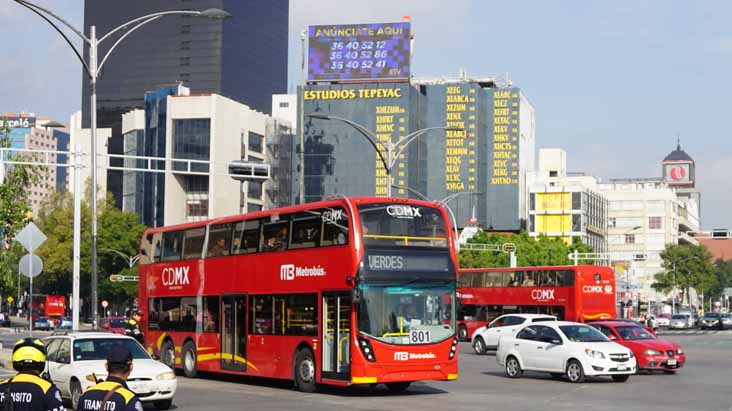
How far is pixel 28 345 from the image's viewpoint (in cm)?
794

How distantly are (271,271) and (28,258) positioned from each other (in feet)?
24.4

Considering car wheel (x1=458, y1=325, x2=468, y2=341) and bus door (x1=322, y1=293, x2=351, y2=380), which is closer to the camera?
bus door (x1=322, y1=293, x2=351, y2=380)

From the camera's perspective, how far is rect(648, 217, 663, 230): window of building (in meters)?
170

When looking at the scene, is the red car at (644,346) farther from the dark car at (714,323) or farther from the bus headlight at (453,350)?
the dark car at (714,323)

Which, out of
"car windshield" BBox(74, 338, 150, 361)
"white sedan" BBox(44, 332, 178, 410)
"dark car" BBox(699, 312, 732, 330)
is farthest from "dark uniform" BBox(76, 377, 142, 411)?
"dark car" BBox(699, 312, 732, 330)

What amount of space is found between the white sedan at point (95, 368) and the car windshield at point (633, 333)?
15455 mm

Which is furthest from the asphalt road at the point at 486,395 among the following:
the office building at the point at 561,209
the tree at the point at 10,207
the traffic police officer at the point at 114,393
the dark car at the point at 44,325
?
the office building at the point at 561,209

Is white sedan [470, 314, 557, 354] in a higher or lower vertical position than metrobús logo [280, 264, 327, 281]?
A: lower

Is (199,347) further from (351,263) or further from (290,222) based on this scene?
(351,263)

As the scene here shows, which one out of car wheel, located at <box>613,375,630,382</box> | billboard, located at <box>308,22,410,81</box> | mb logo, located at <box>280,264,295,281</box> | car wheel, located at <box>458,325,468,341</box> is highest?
billboard, located at <box>308,22,410,81</box>

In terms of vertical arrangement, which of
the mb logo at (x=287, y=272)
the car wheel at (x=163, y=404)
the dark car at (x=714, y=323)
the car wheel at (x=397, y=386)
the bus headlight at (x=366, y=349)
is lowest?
the dark car at (x=714, y=323)

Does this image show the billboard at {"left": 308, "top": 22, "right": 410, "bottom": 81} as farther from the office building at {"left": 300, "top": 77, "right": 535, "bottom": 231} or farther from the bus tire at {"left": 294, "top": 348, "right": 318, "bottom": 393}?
the bus tire at {"left": 294, "top": 348, "right": 318, "bottom": 393}

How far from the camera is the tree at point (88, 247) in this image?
319 ft

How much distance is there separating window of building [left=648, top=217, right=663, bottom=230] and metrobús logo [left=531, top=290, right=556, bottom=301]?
12487 centimetres
